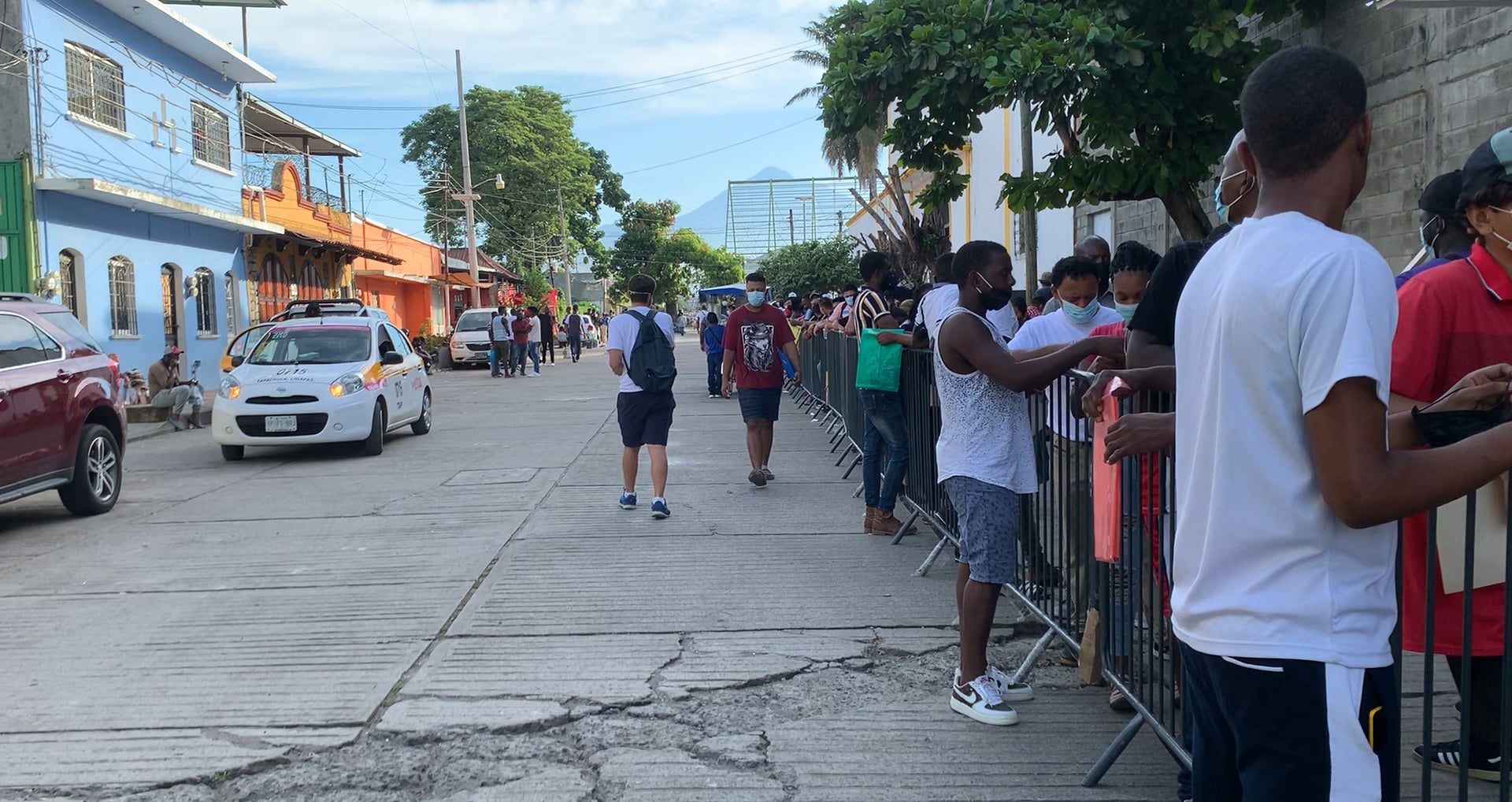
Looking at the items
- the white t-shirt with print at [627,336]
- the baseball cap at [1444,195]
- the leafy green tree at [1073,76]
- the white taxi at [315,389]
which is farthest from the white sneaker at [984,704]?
the white taxi at [315,389]

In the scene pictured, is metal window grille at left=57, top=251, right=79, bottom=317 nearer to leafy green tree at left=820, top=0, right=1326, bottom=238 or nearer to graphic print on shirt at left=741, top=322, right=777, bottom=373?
graphic print on shirt at left=741, top=322, right=777, bottom=373

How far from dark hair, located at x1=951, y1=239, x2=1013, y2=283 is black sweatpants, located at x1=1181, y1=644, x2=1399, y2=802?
2630mm

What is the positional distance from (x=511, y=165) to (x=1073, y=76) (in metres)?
48.7

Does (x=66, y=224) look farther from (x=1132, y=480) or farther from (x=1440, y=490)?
(x=1440, y=490)

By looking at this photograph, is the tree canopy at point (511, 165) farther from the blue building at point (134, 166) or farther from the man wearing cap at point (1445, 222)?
the man wearing cap at point (1445, 222)

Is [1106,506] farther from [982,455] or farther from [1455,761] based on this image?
[1455,761]

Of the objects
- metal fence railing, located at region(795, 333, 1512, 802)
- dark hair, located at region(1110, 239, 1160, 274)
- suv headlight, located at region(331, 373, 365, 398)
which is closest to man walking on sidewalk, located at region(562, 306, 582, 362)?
suv headlight, located at region(331, 373, 365, 398)

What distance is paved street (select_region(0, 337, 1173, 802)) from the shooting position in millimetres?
3990

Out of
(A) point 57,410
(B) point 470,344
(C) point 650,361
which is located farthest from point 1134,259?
(B) point 470,344

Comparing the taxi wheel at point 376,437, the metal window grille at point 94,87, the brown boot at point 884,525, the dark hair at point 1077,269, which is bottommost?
the brown boot at point 884,525

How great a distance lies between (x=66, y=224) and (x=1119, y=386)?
20191mm

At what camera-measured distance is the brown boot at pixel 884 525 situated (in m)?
7.90

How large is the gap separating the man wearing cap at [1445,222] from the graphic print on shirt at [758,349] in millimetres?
6409

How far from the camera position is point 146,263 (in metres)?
21.9
